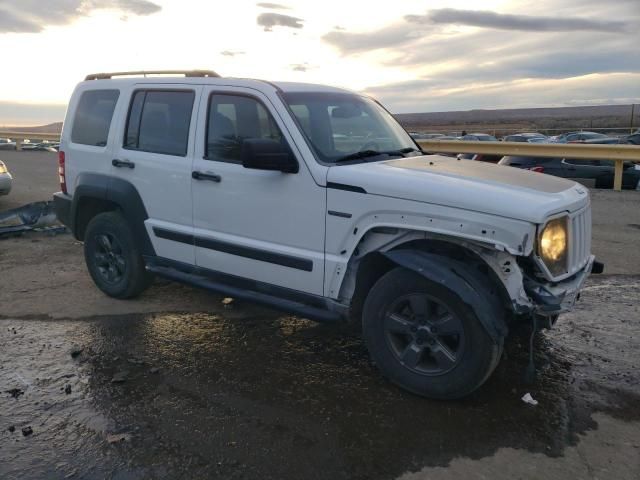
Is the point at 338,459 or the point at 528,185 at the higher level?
the point at 528,185

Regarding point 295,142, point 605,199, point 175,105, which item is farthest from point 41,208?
point 605,199

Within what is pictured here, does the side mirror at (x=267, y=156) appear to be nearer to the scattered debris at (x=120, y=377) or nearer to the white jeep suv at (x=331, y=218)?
the white jeep suv at (x=331, y=218)

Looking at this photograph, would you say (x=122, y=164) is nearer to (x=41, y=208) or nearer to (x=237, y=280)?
(x=237, y=280)

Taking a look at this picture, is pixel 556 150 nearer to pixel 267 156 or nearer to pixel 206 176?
pixel 206 176

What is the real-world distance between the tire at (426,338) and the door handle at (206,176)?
1527mm

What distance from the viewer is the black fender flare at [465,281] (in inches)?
132

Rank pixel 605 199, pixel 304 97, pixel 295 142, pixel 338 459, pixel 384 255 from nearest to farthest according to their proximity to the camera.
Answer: pixel 338 459, pixel 384 255, pixel 295 142, pixel 304 97, pixel 605 199

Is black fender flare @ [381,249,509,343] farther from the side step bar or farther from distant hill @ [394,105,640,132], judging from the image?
distant hill @ [394,105,640,132]

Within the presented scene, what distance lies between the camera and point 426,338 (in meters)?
3.65

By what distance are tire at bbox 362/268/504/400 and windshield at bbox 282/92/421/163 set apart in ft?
3.41

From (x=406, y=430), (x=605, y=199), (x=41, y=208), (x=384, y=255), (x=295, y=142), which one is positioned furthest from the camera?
(x=605, y=199)

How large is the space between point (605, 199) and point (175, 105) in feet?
31.4

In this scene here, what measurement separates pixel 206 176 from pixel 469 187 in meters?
2.06

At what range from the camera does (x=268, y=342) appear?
4.60 meters
